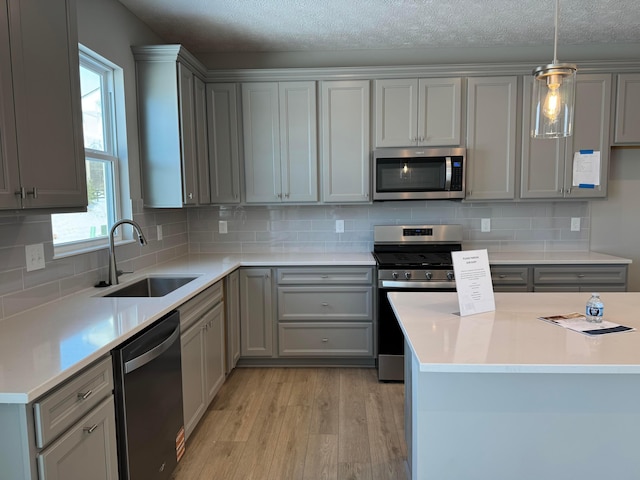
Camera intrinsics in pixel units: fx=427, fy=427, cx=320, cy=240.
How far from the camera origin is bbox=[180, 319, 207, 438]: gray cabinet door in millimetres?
2285

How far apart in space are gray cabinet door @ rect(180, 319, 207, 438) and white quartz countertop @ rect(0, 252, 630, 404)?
0.26m

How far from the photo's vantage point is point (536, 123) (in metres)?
1.67

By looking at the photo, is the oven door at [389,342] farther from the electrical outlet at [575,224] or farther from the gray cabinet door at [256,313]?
the electrical outlet at [575,224]

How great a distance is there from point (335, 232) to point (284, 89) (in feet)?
4.36

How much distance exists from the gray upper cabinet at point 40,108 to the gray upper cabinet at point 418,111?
2.31m

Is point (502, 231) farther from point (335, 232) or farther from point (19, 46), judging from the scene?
point (19, 46)

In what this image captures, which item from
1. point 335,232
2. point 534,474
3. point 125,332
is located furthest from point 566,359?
point 335,232

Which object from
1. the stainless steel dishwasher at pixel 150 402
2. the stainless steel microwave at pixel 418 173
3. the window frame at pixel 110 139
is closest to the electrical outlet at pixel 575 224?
the stainless steel microwave at pixel 418 173

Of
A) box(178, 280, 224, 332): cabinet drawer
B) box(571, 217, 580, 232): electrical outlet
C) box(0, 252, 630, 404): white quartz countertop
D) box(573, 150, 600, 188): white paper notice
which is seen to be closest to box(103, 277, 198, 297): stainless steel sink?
box(0, 252, 630, 404): white quartz countertop

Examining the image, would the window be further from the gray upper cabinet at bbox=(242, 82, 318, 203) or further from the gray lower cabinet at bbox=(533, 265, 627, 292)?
the gray lower cabinet at bbox=(533, 265, 627, 292)

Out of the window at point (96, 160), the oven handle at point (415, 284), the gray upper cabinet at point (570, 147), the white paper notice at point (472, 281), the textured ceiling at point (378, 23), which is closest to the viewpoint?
the white paper notice at point (472, 281)

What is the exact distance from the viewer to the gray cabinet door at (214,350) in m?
2.67

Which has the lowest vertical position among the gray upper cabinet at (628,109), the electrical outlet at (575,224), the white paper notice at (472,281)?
the white paper notice at (472,281)

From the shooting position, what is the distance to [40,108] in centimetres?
162
